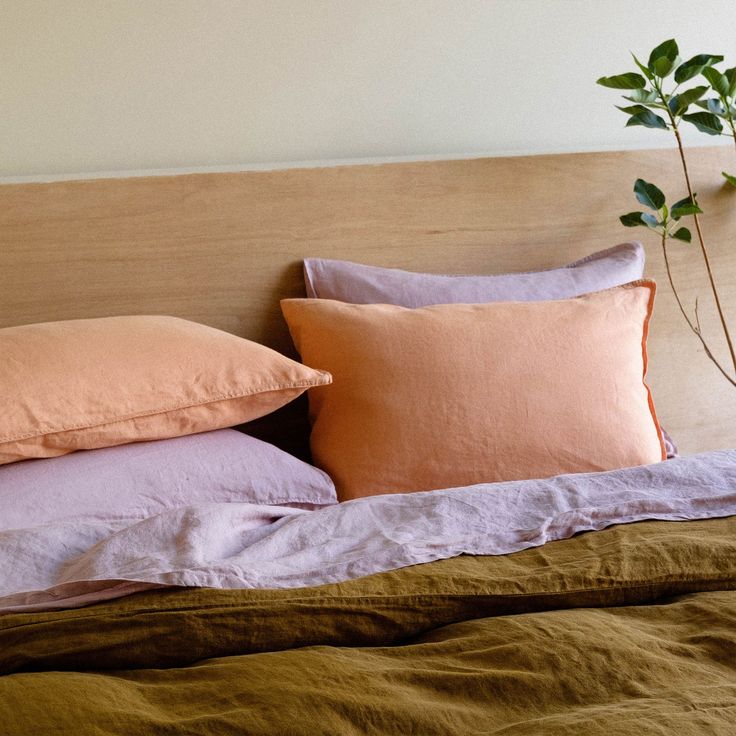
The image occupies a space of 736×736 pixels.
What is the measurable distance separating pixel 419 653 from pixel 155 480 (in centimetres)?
66

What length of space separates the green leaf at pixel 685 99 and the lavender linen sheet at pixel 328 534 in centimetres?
89

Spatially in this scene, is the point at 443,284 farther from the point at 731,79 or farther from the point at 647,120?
the point at 731,79

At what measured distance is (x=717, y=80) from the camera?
2.06 metres

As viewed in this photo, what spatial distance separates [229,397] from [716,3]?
1.67 m

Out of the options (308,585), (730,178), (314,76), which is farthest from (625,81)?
(308,585)

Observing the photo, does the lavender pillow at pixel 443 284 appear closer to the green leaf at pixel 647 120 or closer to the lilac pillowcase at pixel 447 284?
the lilac pillowcase at pixel 447 284

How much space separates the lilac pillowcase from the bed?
0.08 metres

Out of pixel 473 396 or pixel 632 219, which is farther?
pixel 632 219

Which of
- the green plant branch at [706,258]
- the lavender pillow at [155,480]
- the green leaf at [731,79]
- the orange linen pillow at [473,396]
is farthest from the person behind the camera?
the green plant branch at [706,258]

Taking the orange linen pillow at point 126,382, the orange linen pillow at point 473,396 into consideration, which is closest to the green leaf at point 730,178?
the orange linen pillow at point 473,396

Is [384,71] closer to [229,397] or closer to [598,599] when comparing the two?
[229,397]

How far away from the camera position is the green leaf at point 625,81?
2.00 meters

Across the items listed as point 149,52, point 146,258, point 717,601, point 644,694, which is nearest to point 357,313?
point 146,258

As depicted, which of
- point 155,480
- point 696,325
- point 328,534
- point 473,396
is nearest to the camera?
point 328,534
